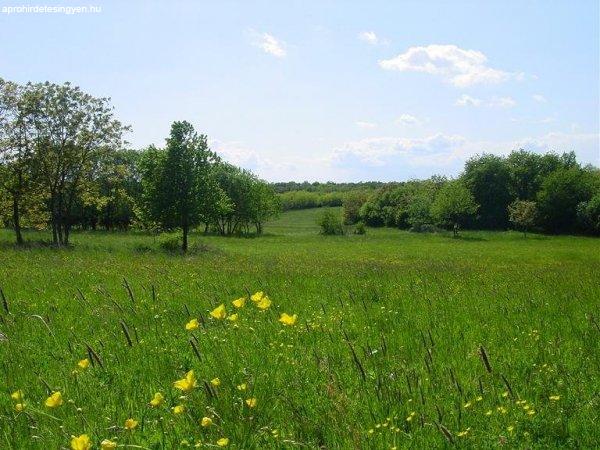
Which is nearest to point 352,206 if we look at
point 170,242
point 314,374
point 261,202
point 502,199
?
point 502,199

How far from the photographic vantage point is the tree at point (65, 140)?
3366 cm

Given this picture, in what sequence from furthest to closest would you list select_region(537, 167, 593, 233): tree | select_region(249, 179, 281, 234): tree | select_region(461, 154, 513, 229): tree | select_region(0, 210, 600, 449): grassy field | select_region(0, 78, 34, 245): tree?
select_region(461, 154, 513, 229): tree
select_region(249, 179, 281, 234): tree
select_region(537, 167, 593, 233): tree
select_region(0, 78, 34, 245): tree
select_region(0, 210, 600, 449): grassy field

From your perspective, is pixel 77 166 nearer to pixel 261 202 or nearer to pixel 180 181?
pixel 180 181

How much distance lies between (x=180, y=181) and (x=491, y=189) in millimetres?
72829

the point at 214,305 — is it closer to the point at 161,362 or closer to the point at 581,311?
the point at 161,362

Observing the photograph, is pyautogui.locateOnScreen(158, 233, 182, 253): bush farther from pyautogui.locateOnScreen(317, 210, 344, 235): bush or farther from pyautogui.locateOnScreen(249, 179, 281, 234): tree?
pyautogui.locateOnScreen(317, 210, 344, 235): bush

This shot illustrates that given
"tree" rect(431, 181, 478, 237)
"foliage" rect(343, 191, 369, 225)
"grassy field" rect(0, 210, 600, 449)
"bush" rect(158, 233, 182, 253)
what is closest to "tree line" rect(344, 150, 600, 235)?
"tree" rect(431, 181, 478, 237)

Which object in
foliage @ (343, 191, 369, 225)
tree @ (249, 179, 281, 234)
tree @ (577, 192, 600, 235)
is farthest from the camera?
foliage @ (343, 191, 369, 225)

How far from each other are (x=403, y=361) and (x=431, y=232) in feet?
271

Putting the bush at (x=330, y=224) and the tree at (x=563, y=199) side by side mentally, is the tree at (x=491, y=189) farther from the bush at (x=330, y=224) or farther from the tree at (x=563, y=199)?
the bush at (x=330, y=224)

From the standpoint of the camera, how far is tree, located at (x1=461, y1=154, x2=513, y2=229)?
301ft

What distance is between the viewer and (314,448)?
2.84 metres

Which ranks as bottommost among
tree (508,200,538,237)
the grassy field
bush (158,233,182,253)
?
bush (158,233,182,253)

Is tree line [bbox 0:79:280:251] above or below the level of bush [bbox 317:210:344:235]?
above
